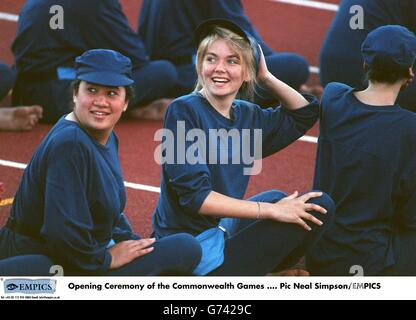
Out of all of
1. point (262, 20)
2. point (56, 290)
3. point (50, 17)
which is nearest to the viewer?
point (56, 290)

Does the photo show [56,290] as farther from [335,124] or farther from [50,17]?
[50,17]

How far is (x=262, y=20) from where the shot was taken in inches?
340

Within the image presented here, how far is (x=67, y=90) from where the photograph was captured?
6.33 meters

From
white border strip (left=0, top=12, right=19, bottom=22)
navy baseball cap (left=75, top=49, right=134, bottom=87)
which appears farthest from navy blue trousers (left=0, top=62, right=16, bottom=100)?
navy baseball cap (left=75, top=49, right=134, bottom=87)

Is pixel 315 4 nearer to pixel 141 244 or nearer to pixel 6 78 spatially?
pixel 6 78

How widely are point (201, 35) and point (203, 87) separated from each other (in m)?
0.20

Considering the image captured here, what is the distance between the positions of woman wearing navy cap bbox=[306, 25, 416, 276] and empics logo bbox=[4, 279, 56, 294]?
3.44ft

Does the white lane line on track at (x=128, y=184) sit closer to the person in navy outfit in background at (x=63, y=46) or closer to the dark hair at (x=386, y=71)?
the person in navy outfit in background at (x=63, y=46)

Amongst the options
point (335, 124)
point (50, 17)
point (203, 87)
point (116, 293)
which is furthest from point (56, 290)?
point (50, 17)

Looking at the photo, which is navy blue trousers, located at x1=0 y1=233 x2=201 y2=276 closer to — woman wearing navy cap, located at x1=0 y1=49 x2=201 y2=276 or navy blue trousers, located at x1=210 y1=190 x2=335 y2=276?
woman wearing navy cap, located at x1=0 y1=49 x2=201 y2=276

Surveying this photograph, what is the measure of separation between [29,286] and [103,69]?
0.82 m

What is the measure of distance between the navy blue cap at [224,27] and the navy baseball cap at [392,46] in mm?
417

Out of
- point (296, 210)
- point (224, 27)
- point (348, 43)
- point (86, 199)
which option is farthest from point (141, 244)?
point (348, 43)

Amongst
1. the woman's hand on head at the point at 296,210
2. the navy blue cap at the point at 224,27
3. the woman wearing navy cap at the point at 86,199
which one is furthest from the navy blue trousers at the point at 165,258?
the navy blue cap at the point at 224,27
